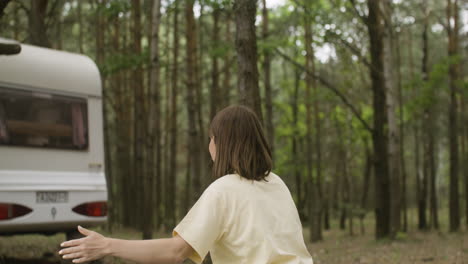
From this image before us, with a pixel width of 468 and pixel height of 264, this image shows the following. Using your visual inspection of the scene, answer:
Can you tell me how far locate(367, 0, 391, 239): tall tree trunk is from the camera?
16.4 meters

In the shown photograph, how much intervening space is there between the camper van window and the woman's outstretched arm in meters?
6.57

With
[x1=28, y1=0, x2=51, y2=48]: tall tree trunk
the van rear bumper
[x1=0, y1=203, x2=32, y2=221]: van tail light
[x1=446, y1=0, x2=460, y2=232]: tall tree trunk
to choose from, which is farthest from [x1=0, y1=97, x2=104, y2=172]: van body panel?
[x1=446, y1=0, x2=460, y2=232]: tall tree trunk

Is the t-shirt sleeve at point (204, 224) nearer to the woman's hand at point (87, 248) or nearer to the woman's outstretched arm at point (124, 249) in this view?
the woman's outstretched arm at point (124, 249)

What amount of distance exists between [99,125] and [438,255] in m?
6.64

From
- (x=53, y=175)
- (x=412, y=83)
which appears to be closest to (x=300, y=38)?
(x=412, y=83)

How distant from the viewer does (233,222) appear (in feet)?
7.79

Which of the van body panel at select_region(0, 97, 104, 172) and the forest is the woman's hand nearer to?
the forest

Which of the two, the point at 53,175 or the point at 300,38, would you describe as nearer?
the point at 53,175

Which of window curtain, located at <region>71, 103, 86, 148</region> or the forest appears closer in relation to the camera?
window curtain, located at <region>71, 103, 86, 148</region>

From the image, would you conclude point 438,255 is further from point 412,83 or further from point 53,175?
point 412,83

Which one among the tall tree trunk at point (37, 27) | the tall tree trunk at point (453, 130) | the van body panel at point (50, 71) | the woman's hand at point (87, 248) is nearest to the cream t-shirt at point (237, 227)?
the woman's hand at point (87, 248)

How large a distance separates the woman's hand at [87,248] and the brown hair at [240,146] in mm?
542

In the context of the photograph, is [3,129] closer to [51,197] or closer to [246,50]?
[51,197]

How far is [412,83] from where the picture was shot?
18891 mm
